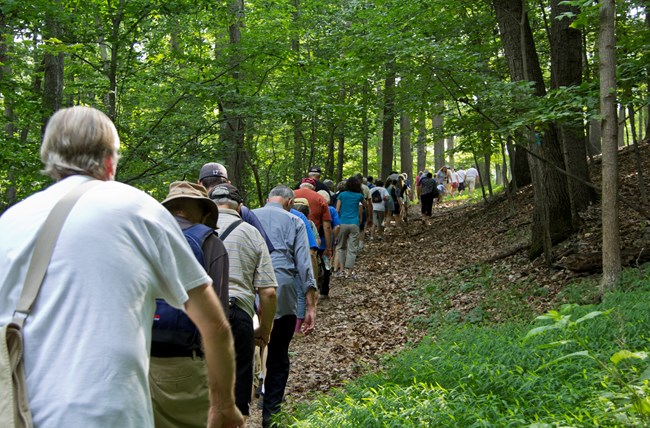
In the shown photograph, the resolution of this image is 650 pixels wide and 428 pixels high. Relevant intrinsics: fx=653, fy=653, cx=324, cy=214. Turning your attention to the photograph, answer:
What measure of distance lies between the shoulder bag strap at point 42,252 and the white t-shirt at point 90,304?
0.02 m

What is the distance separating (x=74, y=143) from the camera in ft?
7.06

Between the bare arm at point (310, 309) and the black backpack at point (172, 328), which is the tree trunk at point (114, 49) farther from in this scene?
the black backpack at point (172, 328)

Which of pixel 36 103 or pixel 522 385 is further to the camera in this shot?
pixel 36 103

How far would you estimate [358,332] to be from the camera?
995 cm

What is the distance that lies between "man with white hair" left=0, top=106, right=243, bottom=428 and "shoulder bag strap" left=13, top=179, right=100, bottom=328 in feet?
0.06

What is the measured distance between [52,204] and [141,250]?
303mm

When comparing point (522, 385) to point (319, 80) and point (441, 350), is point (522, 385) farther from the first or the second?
point (319, 80)

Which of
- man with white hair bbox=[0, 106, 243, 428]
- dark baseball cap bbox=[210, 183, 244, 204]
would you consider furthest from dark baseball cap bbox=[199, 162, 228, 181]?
man with white hair bbox=[0, 106, 243, 428]

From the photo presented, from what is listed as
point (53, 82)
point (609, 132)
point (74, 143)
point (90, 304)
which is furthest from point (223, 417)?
point (53, 82)

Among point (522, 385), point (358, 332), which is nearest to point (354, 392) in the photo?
point (522, 385)

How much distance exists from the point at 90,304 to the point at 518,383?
3.95 m

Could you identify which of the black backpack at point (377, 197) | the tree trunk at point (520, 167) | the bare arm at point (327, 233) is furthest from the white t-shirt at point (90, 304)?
the tree trunk at point (520, 167)

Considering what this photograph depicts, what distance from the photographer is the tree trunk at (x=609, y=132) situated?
7.35 metres

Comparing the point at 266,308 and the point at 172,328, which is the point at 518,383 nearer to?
the point at 266,308
